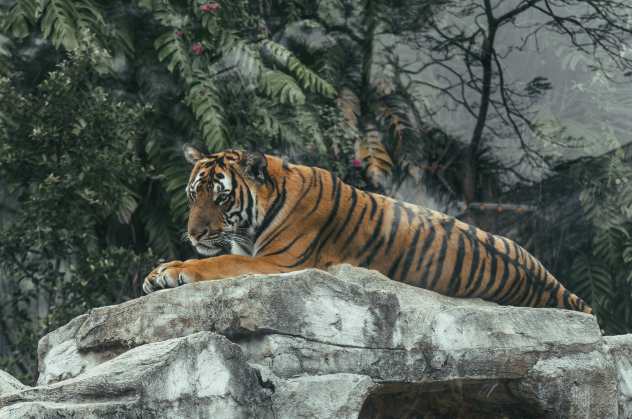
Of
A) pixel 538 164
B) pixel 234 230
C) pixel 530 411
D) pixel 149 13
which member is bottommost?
pixel 530 411

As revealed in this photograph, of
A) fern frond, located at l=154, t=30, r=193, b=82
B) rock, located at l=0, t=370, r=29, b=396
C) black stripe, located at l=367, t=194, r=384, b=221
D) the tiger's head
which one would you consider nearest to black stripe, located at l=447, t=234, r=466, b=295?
black stripe, located at l=367, t=194, r=384, b=221

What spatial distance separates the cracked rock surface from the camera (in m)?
1.92

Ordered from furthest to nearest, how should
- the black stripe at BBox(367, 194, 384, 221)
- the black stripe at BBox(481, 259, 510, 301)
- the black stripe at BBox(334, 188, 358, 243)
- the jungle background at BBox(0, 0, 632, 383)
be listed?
the jungle background at BBox(0, 0, 632, 383) → the black stripe at BBox(481, 259, 510, 301) → the black stripe at BBox(367, 194, 384, 221) → the black stripe at BBox(334, 188, 358, 243)

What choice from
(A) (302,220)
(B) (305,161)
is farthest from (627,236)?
(A) (302,220)

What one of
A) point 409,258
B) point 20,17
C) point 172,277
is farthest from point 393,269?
point 20,17

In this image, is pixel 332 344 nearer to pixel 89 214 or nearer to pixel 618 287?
pixel 89 214

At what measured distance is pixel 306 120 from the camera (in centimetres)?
561

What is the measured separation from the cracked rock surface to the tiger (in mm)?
150

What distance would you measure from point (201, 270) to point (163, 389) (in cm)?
70

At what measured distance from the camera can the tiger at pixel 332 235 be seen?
115 inches

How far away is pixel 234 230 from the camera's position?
2951 millimetres

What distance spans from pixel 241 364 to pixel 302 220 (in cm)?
102

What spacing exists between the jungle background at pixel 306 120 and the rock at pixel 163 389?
111 inches

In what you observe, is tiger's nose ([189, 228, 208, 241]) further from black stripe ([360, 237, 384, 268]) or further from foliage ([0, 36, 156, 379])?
foliage ([0, 36, 156, 379])
